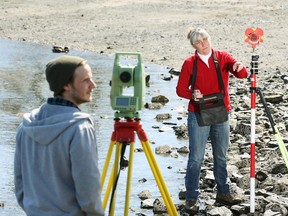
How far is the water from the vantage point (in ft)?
28.3

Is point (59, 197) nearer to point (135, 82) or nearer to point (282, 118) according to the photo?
point (135, 82)

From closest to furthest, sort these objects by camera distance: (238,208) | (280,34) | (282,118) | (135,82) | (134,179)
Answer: (135,82) < (238,208) < (134,179) < (282,118) < (280,34)

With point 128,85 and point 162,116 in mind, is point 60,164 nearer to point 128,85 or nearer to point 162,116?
point 128,85

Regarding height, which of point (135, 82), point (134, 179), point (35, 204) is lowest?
point (134, 179)

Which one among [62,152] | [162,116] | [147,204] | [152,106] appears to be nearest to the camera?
[62,152]

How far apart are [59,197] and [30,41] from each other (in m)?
21.2

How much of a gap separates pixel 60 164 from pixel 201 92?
10.6ft

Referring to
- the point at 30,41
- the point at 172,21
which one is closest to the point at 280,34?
the point at 172,21

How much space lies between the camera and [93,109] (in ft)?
44.6

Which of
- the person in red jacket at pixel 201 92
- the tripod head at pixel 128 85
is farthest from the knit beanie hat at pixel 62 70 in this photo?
the person in red jacket at pixel 201 92

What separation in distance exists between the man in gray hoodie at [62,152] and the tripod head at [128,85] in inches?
54.7

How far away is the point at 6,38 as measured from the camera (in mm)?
25422

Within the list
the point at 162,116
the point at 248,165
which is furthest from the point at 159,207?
the point at 162,116

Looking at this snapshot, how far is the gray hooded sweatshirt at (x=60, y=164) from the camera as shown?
13.2 feet
